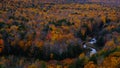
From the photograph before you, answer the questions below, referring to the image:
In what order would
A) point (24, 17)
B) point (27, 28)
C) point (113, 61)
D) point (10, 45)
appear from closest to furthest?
1. point (113, 61)
2. point (10, 45)
3. point (27, 28)
4. point (24, 17)

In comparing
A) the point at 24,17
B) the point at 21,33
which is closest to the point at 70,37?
the point at 21,33

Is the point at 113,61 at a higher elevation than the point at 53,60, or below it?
higher

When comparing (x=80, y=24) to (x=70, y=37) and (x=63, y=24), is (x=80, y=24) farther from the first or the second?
(x=70, y=37)

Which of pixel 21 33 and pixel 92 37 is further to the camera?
pixel 92 37

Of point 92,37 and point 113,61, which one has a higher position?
point 113,61

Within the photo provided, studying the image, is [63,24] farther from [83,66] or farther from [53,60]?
[83,66]

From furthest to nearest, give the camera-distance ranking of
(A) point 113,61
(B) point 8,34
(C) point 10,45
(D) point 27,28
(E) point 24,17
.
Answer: (E) point 24,17 < (D) point 27,28 < (B) point 8,34 < (C) point 10,45 < (A) point 113,61

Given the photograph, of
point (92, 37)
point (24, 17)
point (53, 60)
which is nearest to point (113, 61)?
point (53, 60)

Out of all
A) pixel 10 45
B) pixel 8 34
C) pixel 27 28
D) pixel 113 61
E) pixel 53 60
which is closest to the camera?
pixel 113 61

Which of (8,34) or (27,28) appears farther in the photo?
(27,28)
